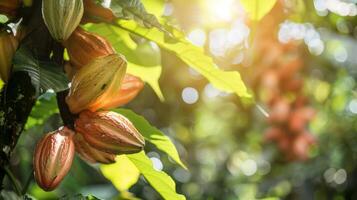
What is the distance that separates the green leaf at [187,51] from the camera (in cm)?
97

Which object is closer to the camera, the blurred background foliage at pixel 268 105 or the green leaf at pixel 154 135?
the green leaf at pixel 154 135

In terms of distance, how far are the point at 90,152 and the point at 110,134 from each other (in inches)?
2.0

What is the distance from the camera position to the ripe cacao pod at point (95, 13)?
883 millimetres

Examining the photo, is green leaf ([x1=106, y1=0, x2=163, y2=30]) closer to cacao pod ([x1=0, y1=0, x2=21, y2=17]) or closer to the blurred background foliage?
cacao pod ([x1=0, y1=0, x2=21, y2=17])

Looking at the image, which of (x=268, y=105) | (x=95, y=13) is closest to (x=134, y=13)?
(x=95, y=13)

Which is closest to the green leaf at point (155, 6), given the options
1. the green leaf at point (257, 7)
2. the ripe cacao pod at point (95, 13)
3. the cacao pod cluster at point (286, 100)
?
the green leaf at point (257, 7)

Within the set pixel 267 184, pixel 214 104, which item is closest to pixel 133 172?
pixel 267 184

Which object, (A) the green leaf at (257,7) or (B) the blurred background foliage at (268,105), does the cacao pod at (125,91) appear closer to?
(A) the green leaf at (257,7)

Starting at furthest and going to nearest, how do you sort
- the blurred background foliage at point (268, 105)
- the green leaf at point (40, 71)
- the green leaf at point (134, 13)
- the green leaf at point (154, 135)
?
the blurred background foliage at point (268, 105), the green leaf at point (154, 135), the green leaf at point (134, 13), the green leaf at point (40, 71)

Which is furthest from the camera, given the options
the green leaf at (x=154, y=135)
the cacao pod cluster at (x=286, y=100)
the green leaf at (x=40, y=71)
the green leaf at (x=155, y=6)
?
the cacao pod cluster at (x=286, y=100)

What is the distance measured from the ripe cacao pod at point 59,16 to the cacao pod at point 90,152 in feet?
0.43

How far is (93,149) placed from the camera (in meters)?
0.84

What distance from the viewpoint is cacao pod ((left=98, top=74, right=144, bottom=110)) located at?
88 cm

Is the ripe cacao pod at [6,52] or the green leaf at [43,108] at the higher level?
the ripe cacao pod at [6,52]
